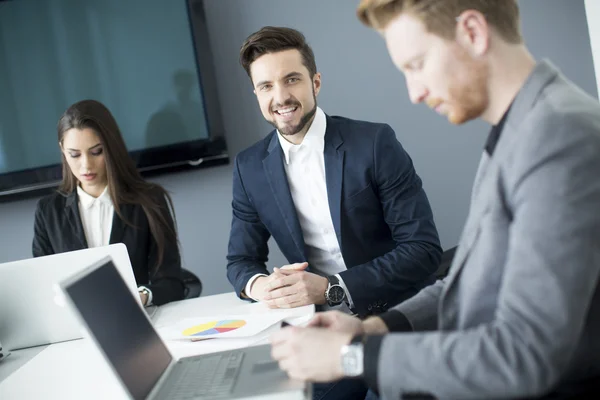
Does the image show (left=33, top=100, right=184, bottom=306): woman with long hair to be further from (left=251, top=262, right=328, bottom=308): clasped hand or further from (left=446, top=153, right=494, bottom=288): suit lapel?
(left=446, top=153, right=494, bottom=288): suit lapel

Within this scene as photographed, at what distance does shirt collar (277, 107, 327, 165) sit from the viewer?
7.31 ft

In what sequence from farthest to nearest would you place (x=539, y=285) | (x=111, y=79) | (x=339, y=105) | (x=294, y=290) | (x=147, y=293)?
1. (x=339, y=105)
2. (x=111, y=79)
3. (x=147, y=293)
4. (x=294, y=290)
5. (x=539, y=285)

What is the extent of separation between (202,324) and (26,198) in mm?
1787

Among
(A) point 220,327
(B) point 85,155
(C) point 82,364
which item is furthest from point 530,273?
(B) point 85,155

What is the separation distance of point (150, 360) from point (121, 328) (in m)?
0.10

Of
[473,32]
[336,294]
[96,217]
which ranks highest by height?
[473,32]

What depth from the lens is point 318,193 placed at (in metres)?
2.20

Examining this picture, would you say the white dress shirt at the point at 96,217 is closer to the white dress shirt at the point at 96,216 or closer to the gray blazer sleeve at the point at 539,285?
the white dress shirt at the point at 96,216

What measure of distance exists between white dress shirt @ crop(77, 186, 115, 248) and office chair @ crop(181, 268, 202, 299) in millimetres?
352

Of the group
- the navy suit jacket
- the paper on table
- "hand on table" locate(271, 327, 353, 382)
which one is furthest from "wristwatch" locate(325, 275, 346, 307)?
"hand on table" locate(271, 327, 353, 382)

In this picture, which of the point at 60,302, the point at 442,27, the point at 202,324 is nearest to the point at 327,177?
the point at 202,324

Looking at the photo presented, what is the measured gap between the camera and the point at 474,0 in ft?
3.42

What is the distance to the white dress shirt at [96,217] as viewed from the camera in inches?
103

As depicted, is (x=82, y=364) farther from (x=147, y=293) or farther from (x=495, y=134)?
(x=495, y=134)
